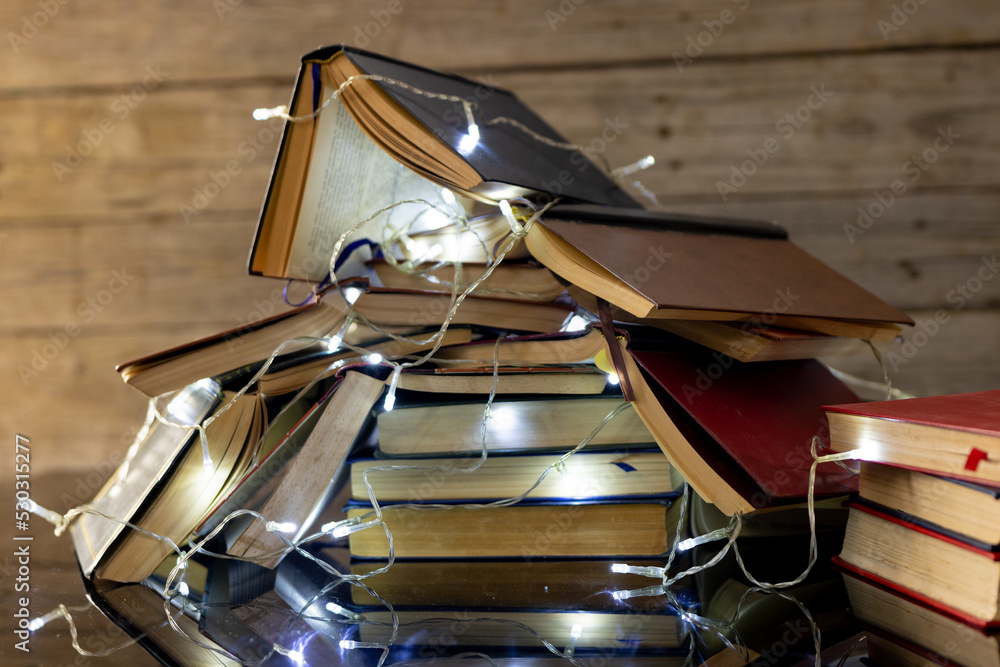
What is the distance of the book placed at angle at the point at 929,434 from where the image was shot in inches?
15.5

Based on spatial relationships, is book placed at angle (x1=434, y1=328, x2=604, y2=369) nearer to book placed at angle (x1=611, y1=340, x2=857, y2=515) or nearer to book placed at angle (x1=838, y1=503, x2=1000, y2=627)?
book placed at angle (x1=611, y1=340, x2=857, y2=515)

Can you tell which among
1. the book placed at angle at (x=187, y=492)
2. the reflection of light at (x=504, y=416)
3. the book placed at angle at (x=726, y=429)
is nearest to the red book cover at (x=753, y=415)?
the book placed at angle at (x=726, y=429)

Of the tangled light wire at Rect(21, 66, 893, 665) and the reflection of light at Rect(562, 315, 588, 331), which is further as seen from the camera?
the reflection of light at Rect(562, 315, 588, 331)

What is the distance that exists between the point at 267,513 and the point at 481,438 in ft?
0.59

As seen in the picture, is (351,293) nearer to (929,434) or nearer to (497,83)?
(929,434)

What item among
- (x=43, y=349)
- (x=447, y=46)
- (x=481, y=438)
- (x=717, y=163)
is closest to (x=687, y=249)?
(x=481, y=438)

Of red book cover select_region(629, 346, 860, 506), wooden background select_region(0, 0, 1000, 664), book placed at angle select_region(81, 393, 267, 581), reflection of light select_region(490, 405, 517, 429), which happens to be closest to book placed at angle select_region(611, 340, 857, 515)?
red book cover select_region(629, 346, 860, 506)

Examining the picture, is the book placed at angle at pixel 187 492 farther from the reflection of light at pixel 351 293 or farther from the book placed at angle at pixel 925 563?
the book placed at angle at pixel 925 563

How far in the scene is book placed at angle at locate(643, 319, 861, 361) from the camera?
545mm

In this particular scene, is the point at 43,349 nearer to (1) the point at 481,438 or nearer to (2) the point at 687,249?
(1) the point at 481,438

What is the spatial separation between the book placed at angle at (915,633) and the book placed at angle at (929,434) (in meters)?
0.10

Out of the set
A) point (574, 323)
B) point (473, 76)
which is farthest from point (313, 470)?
point (473, 76)

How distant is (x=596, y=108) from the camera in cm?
113

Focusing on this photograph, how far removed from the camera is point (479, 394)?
595 millimetres
